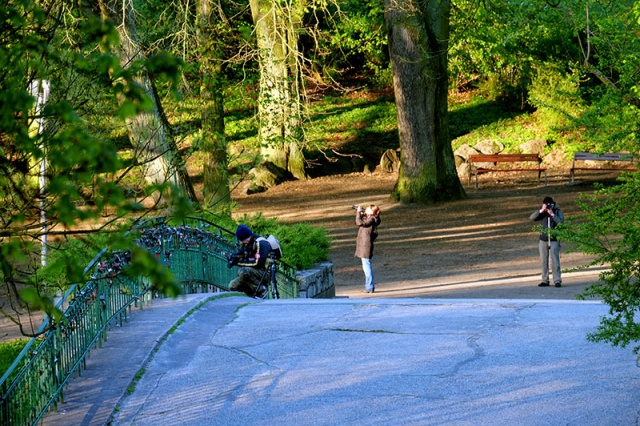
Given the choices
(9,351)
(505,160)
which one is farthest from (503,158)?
(9,351)

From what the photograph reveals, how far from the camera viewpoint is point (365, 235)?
1791cm

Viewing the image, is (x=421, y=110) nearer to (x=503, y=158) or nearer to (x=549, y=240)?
(x=503, y=158)

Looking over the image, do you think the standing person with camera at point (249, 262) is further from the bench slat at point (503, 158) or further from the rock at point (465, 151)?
the rock at point (465, 151)

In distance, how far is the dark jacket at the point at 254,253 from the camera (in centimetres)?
1365

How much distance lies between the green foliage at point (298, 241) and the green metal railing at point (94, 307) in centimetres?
187

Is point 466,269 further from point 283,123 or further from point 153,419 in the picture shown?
point 153,419

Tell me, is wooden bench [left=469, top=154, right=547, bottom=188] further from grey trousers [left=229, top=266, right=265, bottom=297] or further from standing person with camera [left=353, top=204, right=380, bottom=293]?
grey trousers [left=229, top=266, right=265, bottom=297]

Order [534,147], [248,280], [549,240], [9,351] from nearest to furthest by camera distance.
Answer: [9,351] < [248,280] < [549,240] < [534,147]

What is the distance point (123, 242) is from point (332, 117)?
37274 mm

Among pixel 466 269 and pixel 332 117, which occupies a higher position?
pixel 332 117

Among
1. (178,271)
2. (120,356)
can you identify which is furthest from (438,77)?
(120,356)

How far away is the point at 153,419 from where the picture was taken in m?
7.68

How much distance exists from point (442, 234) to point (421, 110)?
497 cm

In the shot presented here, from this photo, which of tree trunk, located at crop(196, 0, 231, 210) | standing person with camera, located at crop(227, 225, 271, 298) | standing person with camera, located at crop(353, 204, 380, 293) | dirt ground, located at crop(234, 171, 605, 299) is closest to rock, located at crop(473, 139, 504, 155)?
dirt ground, located at crop(234, 171, 605, 299)
